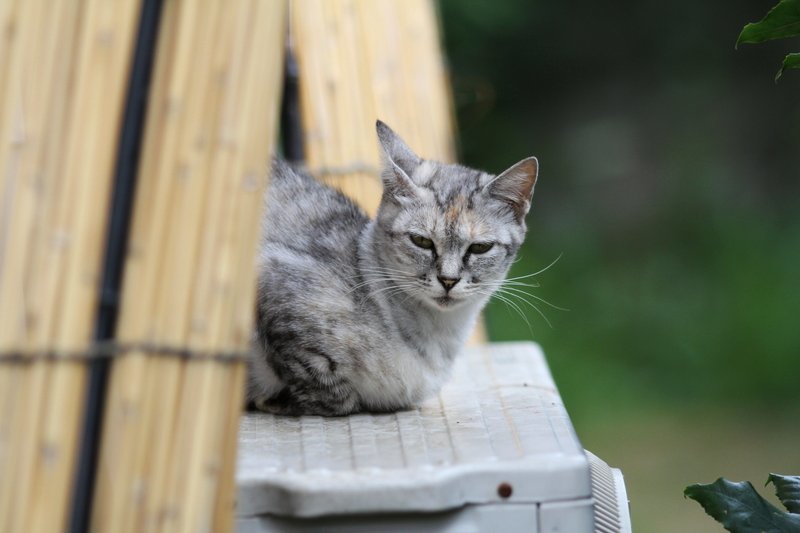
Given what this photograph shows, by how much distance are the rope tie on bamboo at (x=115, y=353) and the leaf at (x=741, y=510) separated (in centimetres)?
73

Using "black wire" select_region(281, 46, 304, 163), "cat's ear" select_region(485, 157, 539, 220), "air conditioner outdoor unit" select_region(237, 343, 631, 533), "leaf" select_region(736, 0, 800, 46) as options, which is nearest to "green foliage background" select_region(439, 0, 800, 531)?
"black wire" select_region(281, 46, 304, 163)

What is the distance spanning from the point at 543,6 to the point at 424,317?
4790mm

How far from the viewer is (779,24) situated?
4.92 feet

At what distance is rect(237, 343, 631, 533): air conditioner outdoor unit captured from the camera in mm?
1538

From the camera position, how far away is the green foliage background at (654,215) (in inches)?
190

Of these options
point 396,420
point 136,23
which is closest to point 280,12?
point 136,23

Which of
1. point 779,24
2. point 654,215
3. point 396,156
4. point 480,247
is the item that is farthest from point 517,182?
point 654,215

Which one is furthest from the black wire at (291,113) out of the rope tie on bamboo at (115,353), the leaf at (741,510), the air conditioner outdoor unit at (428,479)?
the rope tie on bamboo at (115,353)

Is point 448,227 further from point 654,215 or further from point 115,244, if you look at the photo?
point 654,215

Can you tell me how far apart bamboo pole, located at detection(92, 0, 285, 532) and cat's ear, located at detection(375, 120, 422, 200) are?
1067mm

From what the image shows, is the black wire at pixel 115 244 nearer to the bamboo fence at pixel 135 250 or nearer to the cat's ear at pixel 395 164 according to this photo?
the bamboo fence at pixel 135 250

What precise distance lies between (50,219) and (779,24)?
100cm

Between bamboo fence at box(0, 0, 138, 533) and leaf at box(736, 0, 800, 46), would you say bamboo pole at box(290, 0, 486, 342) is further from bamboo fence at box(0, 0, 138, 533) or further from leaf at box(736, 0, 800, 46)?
bamboo fence at box(0, 0, 138, 533)

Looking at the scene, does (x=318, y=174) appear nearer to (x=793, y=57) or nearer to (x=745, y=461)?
(x=793, y=57)
